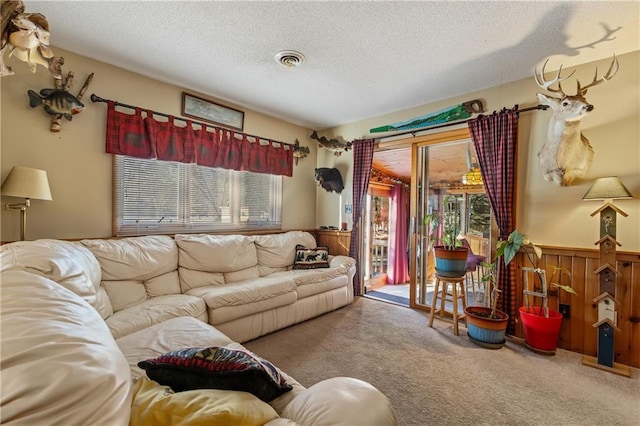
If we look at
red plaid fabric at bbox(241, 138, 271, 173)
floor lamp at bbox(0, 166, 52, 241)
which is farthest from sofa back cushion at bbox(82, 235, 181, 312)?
red plaid fabric at bbox(241, 138, 271, 173)

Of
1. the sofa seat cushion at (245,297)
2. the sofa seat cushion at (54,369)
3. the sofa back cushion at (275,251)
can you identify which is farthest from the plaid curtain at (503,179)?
the sofa seat cushion at (54,369)

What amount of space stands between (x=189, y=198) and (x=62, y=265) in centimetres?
171

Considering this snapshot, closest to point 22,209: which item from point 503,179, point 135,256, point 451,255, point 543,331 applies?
point 135,256

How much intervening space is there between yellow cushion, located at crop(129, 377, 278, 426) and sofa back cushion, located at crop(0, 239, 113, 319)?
1.04 m

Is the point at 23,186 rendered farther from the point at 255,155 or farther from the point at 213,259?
the point at 255,155

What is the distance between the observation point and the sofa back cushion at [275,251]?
3.45 metres

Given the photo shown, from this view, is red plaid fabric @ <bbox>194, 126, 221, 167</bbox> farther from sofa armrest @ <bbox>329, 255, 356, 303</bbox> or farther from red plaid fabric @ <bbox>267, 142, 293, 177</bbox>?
sofa armrest @ <bbox>329, 255, 356, 303</bbox>

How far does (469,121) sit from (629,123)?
1241mm

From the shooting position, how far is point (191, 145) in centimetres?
316

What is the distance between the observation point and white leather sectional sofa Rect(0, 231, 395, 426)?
1.81ft

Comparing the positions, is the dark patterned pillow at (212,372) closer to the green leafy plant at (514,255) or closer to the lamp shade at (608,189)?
the green leafy plant at (514,255)

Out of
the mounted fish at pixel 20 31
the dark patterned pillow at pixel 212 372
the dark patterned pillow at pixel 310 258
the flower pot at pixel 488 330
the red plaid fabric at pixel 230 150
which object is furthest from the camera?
the dark patterned pillow at pixel 310 258

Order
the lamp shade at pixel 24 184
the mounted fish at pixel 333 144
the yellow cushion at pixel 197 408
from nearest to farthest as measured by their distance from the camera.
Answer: the yellow cushion at pixel 197 408
the lamp shade at pixel 24 184
the mounted fish at pixel 333 144

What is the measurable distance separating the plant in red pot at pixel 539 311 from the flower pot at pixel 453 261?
1.31ft
